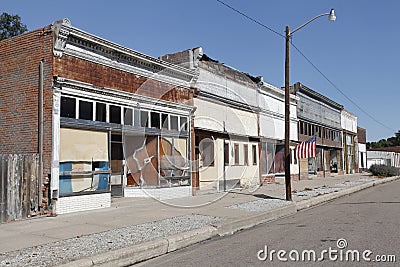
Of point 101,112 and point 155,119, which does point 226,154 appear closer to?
point 155,119

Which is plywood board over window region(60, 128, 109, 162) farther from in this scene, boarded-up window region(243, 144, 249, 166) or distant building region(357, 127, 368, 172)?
distant building region(357, 127, 368, 172)

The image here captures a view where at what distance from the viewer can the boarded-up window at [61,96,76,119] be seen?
484 inches

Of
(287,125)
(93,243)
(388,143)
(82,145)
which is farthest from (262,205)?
(388,143)

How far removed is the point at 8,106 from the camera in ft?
42.0

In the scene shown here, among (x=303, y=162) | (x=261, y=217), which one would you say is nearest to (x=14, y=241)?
(x=261, y=217)

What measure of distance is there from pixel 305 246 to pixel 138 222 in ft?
15.6

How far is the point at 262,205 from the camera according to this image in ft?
49.9

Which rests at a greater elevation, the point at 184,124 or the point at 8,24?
the point at 8,24

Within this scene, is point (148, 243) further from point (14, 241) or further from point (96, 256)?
point (14, 241)

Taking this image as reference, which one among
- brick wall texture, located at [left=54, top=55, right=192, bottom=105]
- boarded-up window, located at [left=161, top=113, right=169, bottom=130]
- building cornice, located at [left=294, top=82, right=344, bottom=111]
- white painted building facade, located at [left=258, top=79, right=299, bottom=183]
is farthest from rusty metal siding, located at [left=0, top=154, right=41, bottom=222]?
building cornice, located at [left=294, top=82, right=344, bottom=111]

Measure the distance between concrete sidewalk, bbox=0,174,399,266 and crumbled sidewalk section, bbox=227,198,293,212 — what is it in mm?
201

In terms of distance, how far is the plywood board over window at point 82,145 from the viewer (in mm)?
12312

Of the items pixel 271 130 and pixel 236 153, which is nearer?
pixel 236 153

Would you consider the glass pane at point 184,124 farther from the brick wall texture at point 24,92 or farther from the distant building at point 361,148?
the distant building at point 361,148
